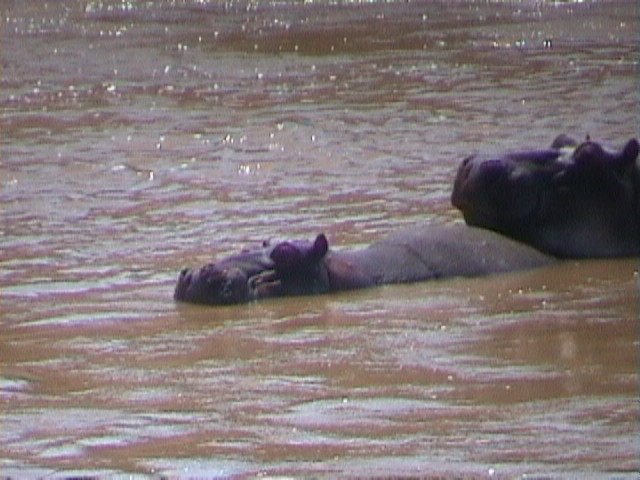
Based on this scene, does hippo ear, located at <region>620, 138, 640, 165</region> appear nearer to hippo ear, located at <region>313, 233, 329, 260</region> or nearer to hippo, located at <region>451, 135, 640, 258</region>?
hippo, located at <region>451, 135, 640, 258</region>

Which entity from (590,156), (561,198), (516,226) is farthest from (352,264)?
(590,156)

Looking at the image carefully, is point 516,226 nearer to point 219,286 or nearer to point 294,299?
point 294,299

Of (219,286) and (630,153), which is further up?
(630,153)

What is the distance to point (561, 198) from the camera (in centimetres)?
760

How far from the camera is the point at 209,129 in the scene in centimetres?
1234

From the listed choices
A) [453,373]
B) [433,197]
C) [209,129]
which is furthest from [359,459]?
[209,129]

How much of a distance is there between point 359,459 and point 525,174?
304 centimetres

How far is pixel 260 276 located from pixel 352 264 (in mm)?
412

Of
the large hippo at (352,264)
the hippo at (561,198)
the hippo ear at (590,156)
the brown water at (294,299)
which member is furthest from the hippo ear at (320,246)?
the hippo ear at (590,156)

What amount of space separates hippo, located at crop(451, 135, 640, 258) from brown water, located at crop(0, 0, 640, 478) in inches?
6.1

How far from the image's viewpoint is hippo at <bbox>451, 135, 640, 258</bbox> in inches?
297

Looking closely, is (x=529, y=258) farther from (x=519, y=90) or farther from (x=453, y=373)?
(x=519, y=90)

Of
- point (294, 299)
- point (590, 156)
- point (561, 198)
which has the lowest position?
point (294, 299)

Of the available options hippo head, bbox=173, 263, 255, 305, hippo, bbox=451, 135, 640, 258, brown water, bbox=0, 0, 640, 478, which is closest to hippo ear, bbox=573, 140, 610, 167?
hippo, bbox=451, 135, 640, 258
